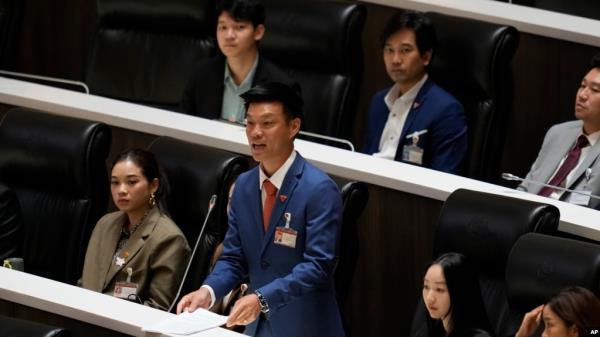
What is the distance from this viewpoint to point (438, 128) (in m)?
3.49

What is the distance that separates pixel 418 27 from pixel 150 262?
3.06 feet

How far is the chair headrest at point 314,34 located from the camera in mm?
3656

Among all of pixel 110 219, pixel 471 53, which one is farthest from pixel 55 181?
pixel 471 53

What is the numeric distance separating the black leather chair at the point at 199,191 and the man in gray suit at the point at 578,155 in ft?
2.28

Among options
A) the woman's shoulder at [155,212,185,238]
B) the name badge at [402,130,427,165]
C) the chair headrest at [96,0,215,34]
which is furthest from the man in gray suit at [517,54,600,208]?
the chair headrest at [96,0,215,34]

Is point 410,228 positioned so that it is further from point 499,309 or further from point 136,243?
point 136,243

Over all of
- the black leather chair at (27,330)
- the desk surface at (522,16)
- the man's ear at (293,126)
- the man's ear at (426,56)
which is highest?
the desk surface at (522,16)

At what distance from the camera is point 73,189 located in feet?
10.7

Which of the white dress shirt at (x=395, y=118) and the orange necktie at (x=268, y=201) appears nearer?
the orange necktie at (x=268, y=201)

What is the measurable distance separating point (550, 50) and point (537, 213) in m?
1.06

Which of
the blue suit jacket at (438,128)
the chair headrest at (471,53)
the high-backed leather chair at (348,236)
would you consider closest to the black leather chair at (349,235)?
the high-backed leather chair at (348,236)

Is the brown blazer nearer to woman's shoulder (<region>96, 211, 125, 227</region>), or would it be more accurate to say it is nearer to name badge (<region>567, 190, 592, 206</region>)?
woman's shoulder (<region>96, 211, 125, 227</region>)

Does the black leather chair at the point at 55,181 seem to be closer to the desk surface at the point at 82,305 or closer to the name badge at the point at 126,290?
the name badge at the point at 126,290

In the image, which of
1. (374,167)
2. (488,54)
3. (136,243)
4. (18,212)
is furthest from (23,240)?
(488,54)
